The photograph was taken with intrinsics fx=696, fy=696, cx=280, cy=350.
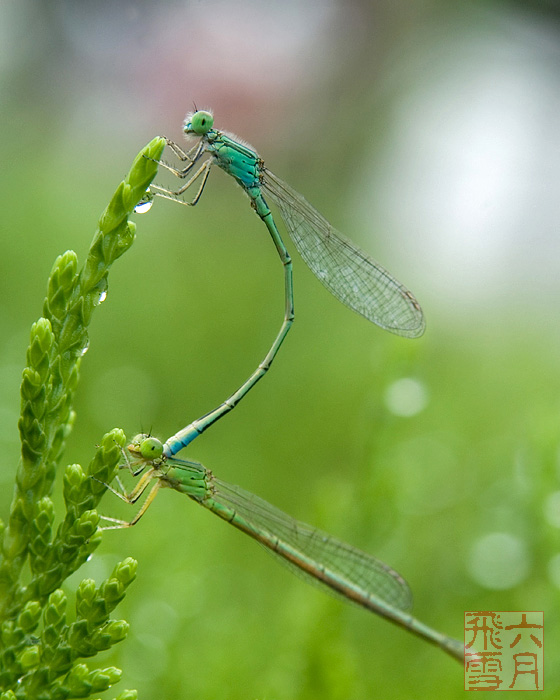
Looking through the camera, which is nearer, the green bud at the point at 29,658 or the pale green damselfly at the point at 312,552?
the green bud at the point at 29,658

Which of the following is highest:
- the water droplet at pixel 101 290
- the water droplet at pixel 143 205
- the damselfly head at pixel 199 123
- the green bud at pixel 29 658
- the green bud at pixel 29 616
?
the damselfly head at pixel 199 123

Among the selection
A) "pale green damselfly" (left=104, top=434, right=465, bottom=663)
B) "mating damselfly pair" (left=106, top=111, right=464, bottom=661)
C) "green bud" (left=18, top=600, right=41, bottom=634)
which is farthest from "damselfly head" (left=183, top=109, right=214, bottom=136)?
"green bud" (left=18, top=600, right=41, bottom=634)

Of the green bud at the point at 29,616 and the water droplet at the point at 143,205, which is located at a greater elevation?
the water droplet at the point at 143,205

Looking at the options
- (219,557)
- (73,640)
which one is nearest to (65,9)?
(219,557)

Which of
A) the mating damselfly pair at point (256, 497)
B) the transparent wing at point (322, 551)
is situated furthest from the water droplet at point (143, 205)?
the transparent wing at point (322, 551)

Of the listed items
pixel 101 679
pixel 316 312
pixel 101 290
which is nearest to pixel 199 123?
pixel 101 290

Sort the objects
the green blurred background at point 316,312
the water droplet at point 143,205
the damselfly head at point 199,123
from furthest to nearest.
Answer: the green blurred background at point 316,312, the damselfly head at point 199,123, the water droplet at point 143,205

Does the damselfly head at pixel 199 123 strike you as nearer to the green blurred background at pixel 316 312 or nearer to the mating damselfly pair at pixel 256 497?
the mating damselfly pair at pixel 256 497
